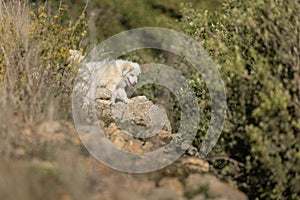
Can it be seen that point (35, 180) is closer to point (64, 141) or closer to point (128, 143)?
point (64, 141)

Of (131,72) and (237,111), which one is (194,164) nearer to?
(237,111)

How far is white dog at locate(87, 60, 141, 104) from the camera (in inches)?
482

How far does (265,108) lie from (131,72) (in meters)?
7.19

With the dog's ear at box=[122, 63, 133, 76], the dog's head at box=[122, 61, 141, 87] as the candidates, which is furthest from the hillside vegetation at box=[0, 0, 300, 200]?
the dog's ear at box=[122, 63, 133, 76]

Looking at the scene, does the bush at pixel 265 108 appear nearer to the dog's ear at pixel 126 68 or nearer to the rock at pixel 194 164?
the rock at pixel 194 164

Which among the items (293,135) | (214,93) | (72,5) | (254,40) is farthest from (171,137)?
(72,5)

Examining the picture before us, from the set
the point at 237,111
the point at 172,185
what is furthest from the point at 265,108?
the point at 172,185

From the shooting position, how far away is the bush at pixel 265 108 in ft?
19.5

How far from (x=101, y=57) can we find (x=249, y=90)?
11.3 feet

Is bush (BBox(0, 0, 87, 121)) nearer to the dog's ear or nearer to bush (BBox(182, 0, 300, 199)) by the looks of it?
bush (BBox(182, 0, 300, 199))

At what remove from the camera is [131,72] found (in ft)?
42.5

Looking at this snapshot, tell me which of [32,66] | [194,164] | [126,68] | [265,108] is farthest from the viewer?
[126,68]

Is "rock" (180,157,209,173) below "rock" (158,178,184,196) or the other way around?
the other way around

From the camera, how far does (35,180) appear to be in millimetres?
4621
